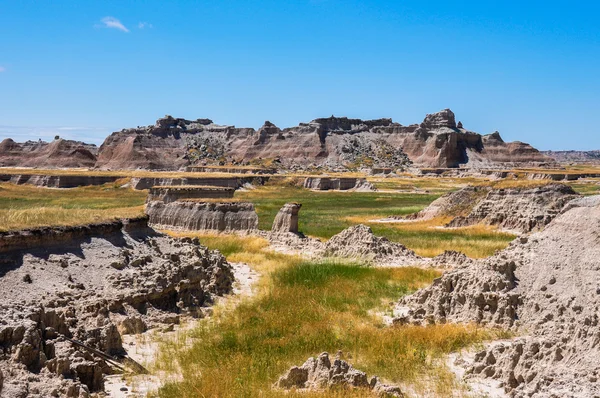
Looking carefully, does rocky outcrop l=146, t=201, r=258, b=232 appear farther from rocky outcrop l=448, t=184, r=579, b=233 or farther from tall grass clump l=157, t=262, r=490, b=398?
tall grass clump l=157, t=262, r=490, b=398

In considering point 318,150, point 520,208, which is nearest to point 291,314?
point 520,208

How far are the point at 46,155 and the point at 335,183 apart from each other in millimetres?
100829

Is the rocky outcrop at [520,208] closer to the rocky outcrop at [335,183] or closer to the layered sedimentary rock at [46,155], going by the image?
the rocky outcrop at [335,183]

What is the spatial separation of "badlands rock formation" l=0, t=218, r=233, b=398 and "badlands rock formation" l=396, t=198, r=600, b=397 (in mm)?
6862

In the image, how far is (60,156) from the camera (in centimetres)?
16225

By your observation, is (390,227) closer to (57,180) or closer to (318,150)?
(57,180)

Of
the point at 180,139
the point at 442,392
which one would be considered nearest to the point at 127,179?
the point at 442,392

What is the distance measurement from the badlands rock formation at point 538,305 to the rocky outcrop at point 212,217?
71.8ft

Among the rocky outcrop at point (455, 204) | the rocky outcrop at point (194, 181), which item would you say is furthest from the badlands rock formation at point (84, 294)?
the rocky outcrop at point (194, 181)

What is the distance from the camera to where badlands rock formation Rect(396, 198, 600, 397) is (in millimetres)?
9597

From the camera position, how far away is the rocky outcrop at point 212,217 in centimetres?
3803

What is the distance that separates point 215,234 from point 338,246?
37.9 feet

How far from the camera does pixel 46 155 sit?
533 feet

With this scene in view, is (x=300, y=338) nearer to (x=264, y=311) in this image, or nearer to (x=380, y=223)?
(x=264, y=311)
